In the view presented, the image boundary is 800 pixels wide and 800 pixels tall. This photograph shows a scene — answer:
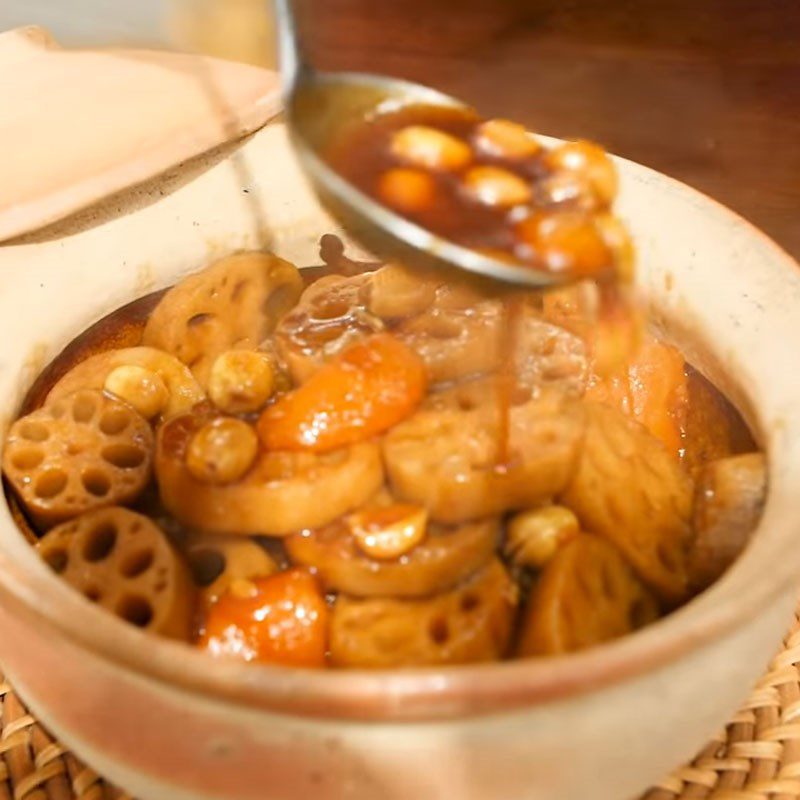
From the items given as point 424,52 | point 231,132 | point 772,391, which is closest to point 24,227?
point 231,132

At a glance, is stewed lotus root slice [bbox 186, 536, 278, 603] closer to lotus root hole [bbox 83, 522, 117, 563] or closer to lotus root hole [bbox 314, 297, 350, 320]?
lotus root hole [bbox 83, 522, 117, 563]

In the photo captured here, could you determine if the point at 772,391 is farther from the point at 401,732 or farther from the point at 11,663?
the point at 11,663

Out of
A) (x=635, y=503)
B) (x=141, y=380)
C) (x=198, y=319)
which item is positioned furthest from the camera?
(x=198, y=319)

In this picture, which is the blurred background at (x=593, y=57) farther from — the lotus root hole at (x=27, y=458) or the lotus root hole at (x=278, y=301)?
the lotus root hole at (x=27, y=458)

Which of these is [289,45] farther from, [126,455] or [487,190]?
[126,455]

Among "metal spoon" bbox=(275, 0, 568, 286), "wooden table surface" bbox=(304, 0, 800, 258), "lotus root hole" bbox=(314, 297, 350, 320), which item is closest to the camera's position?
"metal spoon" bbox=(275, 0, 568, 286)

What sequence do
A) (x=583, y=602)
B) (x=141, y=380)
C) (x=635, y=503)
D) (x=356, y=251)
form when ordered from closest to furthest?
(x=583, y=602)
(x=635, y=503)
(x=141, y=380)
(x=356, y=251)

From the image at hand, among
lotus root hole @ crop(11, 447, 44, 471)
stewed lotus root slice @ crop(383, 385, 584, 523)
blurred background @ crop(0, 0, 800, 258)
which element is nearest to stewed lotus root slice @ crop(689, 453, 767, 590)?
stewed lotus root slice @ crop(383, 385, 584, 523)

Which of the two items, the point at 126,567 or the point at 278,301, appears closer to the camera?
the point at 126,567

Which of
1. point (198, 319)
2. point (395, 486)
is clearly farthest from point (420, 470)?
point (198, 319)
